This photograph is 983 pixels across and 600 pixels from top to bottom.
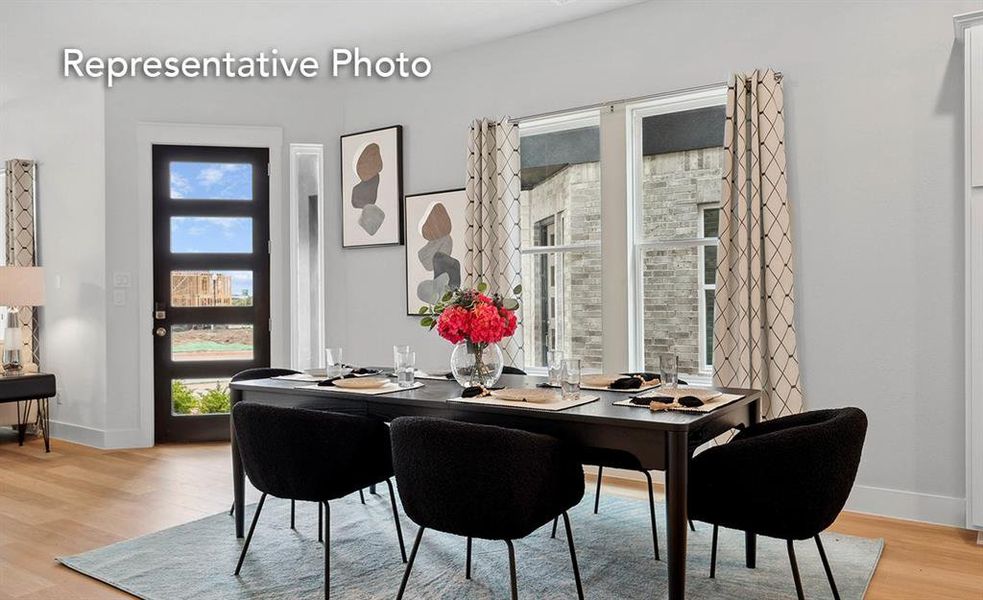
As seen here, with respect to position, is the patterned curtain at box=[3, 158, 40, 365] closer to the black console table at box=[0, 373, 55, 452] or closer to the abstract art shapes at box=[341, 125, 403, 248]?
the black console table at box=[0, 373, 55, 452]

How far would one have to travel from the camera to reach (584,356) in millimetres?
4496

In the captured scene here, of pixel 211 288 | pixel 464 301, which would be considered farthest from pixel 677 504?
pixel 211 288

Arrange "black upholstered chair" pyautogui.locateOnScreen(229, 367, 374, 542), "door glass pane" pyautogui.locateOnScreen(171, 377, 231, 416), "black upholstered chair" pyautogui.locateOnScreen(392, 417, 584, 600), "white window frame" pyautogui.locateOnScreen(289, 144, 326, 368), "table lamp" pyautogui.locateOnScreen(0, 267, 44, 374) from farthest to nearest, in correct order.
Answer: "white window frame" pyautogui.locateOnScreen(289, 144, 326, 368), "door glass pane" pyautogui.locateOnScreen(171, 377, 231, 416), "table lamp" pyautogui.locateOnScreen(0, 267, 44, 374), "black upholstered chair" pyautogui.locateOnScreen(229, 367, 374, 542), "black upholstered chair" pyautogui.locateOnScreen(392, 417, 584, 600)

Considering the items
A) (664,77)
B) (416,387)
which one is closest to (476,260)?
(664,77)

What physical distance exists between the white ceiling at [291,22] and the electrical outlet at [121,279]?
59.7 inches

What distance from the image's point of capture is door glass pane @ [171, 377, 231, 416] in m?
5.37

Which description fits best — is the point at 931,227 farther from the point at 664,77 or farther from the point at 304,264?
the point at 304,264

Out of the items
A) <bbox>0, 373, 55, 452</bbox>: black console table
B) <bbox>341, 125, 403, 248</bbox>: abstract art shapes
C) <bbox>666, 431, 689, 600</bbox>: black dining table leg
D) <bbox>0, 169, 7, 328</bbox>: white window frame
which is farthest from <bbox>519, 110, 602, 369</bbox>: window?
<bbox>0, 169, 7, 328</bbox>: white window frame

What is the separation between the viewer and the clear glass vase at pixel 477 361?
274 cm

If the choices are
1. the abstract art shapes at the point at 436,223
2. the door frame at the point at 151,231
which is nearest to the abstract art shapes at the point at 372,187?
the abstract art shapes at the point at 436,223

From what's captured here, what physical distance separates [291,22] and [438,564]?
3336 millimetres

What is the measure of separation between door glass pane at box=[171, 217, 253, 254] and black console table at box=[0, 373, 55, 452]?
50.8 inches

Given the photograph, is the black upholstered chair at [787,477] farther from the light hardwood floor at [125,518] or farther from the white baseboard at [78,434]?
the white baseboard at [78,434]

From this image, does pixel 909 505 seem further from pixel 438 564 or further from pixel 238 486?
pixel 238 486
